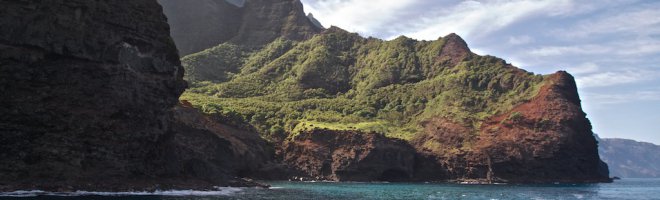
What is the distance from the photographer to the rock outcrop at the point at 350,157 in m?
149

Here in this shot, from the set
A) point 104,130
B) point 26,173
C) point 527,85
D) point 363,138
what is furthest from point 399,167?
point 26,173

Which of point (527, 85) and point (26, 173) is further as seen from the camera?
point (527, 85)

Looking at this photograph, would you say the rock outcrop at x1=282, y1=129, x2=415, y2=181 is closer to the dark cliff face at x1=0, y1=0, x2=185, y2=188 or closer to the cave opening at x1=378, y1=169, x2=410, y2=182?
the cave opening at x1=378, y1=169, x2=410, y2=182

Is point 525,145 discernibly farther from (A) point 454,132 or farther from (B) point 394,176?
(B) point 394,176

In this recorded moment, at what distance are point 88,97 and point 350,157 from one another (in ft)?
276

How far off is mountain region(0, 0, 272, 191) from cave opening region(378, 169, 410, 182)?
74.6 metres

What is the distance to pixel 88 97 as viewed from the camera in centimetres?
7494

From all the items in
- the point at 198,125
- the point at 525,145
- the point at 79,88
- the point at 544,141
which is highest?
the point at 544,141

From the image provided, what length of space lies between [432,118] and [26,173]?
129 metres

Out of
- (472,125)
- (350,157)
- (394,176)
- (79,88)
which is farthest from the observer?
(472,125)

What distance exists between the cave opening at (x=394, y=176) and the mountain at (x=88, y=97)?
74.6 metres

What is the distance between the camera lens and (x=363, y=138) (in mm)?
153250

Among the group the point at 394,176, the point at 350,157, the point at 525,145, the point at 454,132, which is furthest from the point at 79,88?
the point at 525,145

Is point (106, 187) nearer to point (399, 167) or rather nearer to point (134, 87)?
point (134, 87)
